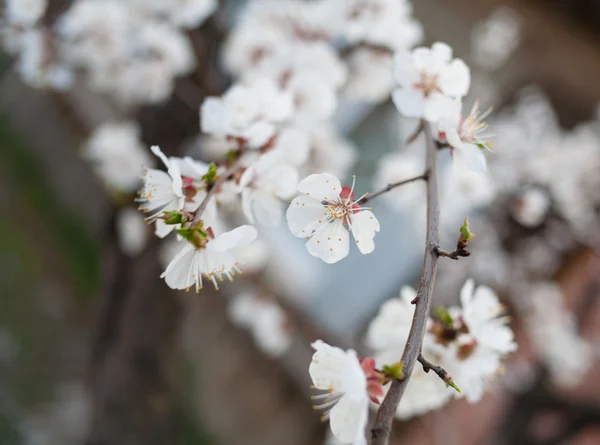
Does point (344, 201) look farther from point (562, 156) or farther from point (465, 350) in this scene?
point (562, 156)

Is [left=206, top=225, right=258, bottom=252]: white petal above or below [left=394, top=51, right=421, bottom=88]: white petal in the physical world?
below

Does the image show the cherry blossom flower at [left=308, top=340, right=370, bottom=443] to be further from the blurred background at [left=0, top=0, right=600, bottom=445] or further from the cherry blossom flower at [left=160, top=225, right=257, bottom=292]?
the blurred background at [left=0, top=0, right=600, bottom=445]

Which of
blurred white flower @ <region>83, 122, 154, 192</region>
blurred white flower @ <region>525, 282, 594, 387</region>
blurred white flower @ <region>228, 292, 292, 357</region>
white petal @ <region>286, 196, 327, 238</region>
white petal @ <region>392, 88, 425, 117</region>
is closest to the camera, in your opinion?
white petal @ <region>286, 196, 327, 238</region>

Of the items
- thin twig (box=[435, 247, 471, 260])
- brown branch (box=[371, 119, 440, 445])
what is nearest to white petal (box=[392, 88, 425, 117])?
brown branch (box=[371, 119, 440, 445])

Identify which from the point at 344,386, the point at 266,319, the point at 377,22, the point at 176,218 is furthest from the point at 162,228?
the point at 266,319

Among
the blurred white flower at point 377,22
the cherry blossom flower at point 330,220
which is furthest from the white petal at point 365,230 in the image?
the blurred white flower at point 377,22
